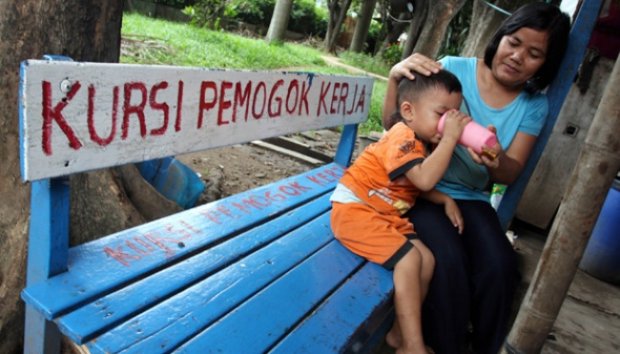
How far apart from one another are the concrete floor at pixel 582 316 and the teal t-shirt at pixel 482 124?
95 cm

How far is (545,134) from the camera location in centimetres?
232

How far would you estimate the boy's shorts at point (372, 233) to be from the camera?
1.77 meters

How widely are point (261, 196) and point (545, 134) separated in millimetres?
1446

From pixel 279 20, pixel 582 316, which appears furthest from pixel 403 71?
pixel 279 20

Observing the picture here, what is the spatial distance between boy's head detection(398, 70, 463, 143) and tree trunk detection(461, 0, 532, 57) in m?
3.34

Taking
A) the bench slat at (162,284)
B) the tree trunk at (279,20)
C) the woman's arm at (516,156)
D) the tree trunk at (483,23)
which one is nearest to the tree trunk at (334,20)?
the tree trunk at (279,20)

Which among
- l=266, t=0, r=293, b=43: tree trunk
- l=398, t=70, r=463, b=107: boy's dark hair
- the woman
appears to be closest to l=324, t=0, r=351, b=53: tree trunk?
l=266, t=0, r=293, b=43: tree trunk

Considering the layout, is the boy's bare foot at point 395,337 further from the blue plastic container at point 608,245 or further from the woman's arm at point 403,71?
the blue plastic container at point 608,245

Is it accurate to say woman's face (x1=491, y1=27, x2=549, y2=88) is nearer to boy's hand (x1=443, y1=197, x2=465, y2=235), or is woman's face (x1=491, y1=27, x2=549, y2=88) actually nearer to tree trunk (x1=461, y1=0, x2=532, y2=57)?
boy's hand (x1=443, y1=197, x2=465, y2=235)

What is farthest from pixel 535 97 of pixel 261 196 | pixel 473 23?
pixel 473 23

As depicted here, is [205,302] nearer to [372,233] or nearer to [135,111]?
[135,111]

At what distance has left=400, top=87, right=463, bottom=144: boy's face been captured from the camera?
188 cm

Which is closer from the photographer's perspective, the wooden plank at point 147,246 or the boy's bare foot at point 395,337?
the wooden plank at point 147,246

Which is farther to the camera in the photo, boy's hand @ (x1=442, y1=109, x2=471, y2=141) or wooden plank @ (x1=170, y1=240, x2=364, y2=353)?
boy's hand @ (x1=442, y1=109, x2=471, y2=141)
